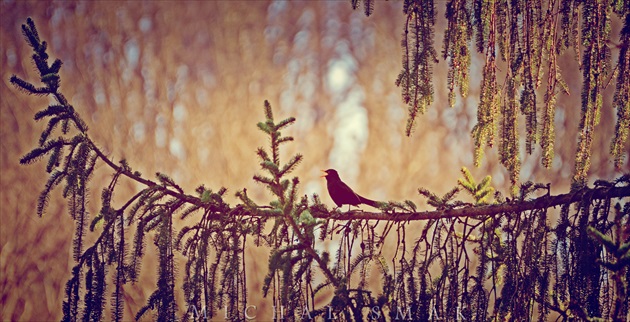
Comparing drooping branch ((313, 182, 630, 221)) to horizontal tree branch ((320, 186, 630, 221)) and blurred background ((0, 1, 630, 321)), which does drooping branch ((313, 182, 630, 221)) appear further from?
blurred background ((0, 1, 630, 321))

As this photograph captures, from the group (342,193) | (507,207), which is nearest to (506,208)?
(507,207)

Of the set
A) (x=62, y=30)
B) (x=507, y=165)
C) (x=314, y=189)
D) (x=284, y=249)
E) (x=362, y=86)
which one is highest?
(x=62, y=30)

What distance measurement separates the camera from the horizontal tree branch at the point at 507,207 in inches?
38.5

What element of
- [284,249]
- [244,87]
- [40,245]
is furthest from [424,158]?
[40,245]

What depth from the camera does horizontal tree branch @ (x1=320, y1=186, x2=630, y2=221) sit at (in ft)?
3.21

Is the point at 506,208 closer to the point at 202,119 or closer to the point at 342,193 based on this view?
the point at 342,193

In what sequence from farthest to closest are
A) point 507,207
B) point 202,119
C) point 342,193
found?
point 202,119 → point 342,193 → point 507,207

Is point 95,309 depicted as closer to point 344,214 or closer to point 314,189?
point 344,214

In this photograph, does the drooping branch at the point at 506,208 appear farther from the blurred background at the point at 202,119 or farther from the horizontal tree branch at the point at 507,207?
the blurred background at the point at 202,119

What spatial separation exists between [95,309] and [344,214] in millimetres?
441

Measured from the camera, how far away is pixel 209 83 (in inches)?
82.0

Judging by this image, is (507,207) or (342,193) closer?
(507,207)

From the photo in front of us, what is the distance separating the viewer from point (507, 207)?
105 cm

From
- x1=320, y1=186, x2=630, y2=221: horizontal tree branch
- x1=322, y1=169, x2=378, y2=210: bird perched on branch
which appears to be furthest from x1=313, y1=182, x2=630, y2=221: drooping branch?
x1=322, y1=169, x2=378, y2=210: bird perched on branch
